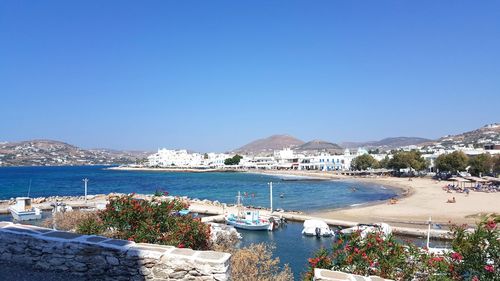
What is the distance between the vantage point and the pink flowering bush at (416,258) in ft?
19.8

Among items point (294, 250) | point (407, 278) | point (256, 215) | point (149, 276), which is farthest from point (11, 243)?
point (256, 215)

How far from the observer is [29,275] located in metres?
6.50

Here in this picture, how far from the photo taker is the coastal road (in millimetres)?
6402

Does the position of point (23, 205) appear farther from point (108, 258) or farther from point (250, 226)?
point (108, 258)

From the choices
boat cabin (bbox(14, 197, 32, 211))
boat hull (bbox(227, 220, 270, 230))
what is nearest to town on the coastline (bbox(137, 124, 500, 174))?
boat hull (bbox(227, 220, 270, 230))

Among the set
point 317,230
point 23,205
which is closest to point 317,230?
point 317,230

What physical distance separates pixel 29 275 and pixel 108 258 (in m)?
1.50

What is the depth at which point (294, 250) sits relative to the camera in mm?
24062

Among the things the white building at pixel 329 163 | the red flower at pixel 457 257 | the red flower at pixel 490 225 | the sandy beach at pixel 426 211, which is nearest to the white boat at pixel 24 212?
the sandy beach at pixel 426 211

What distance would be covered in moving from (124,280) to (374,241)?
Result: 4567mm

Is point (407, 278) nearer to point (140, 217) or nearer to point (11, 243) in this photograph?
point (140, 217)

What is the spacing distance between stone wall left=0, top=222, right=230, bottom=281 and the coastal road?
0.08 metres

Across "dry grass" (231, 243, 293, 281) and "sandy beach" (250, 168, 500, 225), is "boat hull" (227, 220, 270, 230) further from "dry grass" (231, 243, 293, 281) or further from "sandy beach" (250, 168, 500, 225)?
"dry grass" (231, 243, 293, 281)

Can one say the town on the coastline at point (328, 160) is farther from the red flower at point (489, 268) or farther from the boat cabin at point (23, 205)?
the red flower at point (489, 268)
